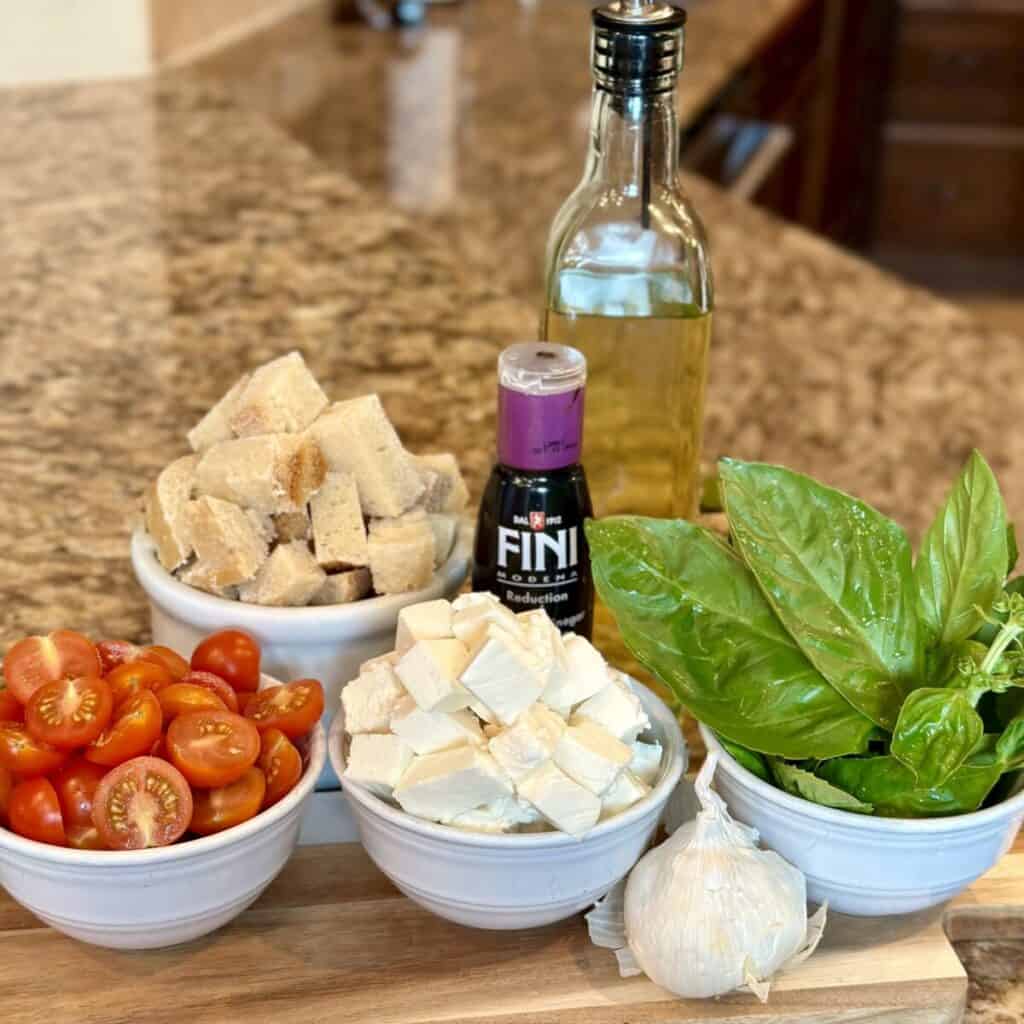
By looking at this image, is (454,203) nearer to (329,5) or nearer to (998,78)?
(329,5)

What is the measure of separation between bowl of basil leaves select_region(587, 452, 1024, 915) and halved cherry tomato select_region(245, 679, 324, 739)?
0.53ft

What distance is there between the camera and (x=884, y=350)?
178 centimetres

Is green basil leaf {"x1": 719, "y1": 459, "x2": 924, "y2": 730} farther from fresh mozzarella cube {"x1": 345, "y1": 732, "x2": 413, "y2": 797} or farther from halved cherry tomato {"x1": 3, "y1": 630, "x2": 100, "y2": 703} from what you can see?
halved cherry tomato {"x1": 3, "y1": 630, "x2": 100, "y2": 703}

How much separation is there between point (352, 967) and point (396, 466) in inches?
11.0

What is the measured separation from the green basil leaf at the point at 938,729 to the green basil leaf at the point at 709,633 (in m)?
0.04

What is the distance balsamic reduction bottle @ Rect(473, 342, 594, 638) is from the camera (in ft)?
2.80

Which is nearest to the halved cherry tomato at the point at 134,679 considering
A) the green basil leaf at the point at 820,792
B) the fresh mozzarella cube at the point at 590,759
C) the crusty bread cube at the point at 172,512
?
the crusty bread cube at the point at 172,512

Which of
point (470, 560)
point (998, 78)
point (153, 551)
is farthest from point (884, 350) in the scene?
point (998, 78)

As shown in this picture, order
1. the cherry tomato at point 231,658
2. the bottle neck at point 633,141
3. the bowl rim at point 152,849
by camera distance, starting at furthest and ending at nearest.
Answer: the bottle neck at point 633,141
the cherry tomato at point 231,658
the bowl rim at point 152,849

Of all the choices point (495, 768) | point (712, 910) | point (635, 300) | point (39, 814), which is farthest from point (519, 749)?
point (635, 300)

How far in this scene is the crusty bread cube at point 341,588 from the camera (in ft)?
2.93

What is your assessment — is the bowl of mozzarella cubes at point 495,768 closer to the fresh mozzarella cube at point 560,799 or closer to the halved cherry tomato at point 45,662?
the fresh mozzarella cube at point 560,799

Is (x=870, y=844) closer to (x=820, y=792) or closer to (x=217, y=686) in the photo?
(x=820, y=792)

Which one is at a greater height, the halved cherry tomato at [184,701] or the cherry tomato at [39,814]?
the halved cherry tomato at [184,701]
